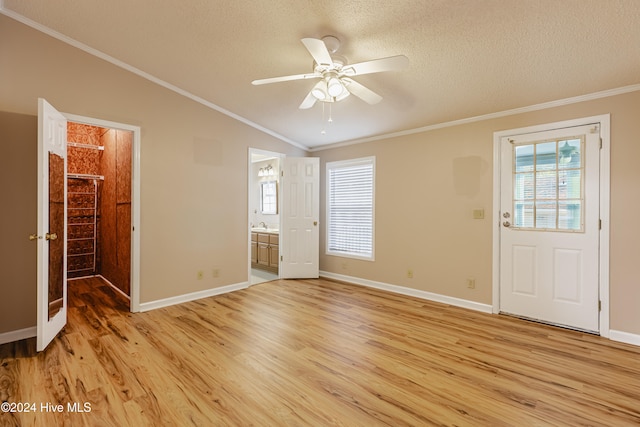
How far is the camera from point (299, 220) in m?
5.33

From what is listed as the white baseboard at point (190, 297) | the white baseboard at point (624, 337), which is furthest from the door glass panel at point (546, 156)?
the white baseboard at point (190, 297)

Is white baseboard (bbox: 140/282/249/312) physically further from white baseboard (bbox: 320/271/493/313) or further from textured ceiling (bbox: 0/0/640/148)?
textured ceiling (bbox: 0/0/640/148)

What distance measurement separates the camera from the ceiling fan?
211 cm

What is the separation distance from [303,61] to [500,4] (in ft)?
5.53

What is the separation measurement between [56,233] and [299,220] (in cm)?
325

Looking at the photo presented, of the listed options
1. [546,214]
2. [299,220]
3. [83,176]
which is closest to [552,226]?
[546,214]

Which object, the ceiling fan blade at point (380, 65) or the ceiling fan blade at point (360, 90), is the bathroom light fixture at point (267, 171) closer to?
the ceiling fan blade at point (360, 90)

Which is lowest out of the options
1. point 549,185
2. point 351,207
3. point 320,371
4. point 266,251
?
point 320,371

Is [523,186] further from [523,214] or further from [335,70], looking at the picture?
[335,70]

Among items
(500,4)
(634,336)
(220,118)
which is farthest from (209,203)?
(634,336)

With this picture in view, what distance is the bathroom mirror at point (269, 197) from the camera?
21.2 feet

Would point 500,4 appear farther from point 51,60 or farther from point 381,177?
point 51,60

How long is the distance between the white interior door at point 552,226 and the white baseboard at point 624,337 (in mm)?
136

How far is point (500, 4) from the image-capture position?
6.77 ft
